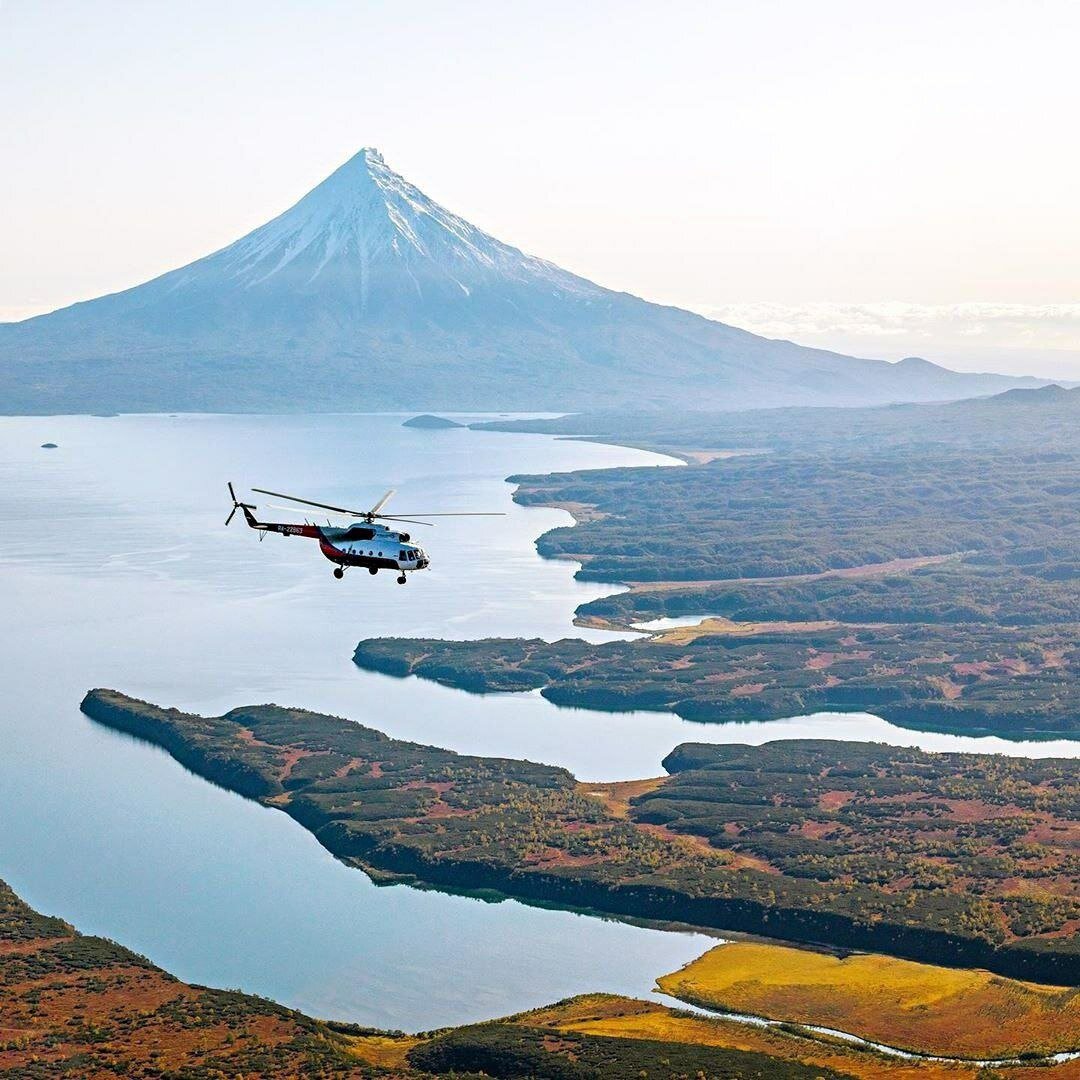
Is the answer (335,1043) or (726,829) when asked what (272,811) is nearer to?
(726,829)

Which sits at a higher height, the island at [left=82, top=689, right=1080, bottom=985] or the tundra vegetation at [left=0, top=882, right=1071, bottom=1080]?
the island at [left=82, top=689, right=1080, bottom=985]

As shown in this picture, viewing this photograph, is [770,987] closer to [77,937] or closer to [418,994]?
[418,994]

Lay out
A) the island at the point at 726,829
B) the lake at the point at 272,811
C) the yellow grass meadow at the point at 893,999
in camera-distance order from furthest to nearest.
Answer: the island at the point at 726,829 → the lake at the point at 272,811 → the yellow grass meadow at the point at 893,999

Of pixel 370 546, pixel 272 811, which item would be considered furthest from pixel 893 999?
pixel 272 811

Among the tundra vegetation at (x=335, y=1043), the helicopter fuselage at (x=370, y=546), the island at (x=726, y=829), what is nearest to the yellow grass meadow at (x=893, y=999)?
the tundra vegetation at (x=335, y=1043)

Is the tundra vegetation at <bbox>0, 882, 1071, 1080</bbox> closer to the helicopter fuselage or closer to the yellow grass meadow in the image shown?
the yellow grass meadow

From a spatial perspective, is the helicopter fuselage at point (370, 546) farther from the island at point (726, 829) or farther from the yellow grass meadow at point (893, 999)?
the island at point (726, 829)

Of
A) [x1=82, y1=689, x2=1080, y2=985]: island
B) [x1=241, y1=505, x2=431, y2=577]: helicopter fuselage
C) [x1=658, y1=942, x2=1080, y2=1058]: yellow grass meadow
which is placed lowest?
[x1=658, y1=942, x2=1080, y2=1058]: yellow grass meadow

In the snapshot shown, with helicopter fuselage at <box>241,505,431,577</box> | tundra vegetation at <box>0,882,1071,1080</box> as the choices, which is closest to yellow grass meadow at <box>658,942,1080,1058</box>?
tundra vegetation at <box>0,882,1071,1080</box>
